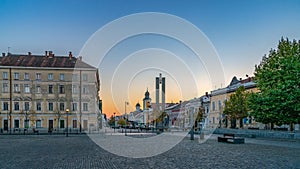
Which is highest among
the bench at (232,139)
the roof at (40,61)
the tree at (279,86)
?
the roof at (40,61)

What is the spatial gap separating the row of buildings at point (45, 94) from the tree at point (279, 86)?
3683 centimetres

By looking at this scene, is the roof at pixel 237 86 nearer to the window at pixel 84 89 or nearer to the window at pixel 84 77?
the window at pixel 84 89

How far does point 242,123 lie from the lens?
200 feet

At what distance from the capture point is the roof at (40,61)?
211ft

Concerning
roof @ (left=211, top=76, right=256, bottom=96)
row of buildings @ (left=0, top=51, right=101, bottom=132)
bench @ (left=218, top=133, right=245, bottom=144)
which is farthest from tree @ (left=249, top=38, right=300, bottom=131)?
row of buildings @ (left=0, top=51, right=101, bottom=132)

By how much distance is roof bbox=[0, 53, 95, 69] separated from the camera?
64.2m

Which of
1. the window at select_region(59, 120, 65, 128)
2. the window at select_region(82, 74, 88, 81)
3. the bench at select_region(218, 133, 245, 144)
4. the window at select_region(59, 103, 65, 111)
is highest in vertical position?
the window at select_region(82, 74, 88, 81)

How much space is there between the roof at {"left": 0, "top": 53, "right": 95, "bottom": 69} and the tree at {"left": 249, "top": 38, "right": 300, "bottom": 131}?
39158 mm

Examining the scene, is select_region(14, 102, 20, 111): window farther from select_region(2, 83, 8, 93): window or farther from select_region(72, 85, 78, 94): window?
select_region(72, 85, 78, 94): window

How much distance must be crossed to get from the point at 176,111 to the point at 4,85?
6524 centimetres

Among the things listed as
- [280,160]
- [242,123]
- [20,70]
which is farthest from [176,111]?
[280,160]

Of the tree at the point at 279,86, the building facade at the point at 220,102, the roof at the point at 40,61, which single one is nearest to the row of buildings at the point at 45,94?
the roof at the point at 40,61

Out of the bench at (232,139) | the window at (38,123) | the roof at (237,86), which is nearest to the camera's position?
the bench at (232,139)

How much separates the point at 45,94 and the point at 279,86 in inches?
1818
